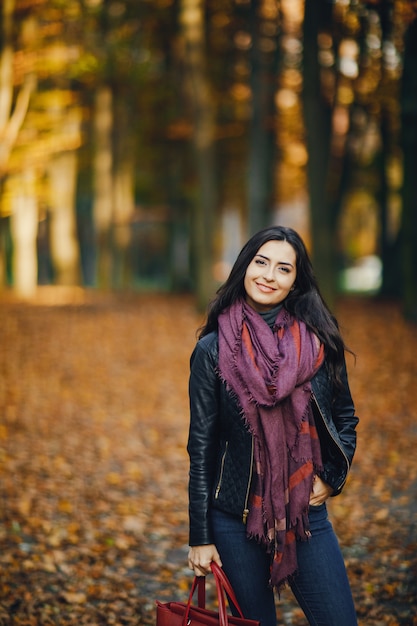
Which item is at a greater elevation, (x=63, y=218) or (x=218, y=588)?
(x=63, y=218)

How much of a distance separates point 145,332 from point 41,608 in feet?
34.7

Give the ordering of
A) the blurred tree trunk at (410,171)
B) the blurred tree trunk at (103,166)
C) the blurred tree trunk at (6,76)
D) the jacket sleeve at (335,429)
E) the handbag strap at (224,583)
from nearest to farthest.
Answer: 1. the handbag strap at (224,583)
2. the jacket sleeve at (335,429)
3. the blurred tree trunk at (410,171)
4. the blurred tree trunk at (6,76)
5. the blurred tree trunk at (103,166)

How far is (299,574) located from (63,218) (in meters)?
20.2

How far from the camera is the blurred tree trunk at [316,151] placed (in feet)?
45.4

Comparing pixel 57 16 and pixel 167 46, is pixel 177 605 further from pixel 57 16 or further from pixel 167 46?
pixel 167 46

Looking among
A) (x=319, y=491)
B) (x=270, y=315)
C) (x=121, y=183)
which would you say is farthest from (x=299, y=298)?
(x=121, y=183)

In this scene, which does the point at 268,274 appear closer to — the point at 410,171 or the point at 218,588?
the point at 218,588

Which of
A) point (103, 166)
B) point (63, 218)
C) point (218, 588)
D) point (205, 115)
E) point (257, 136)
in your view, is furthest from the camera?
point (63, 218)

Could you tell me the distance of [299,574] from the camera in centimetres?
288

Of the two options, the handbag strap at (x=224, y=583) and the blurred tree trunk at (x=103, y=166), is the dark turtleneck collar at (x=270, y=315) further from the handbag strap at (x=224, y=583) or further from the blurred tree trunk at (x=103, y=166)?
the blurred tree trunk at (x=103, y=166)

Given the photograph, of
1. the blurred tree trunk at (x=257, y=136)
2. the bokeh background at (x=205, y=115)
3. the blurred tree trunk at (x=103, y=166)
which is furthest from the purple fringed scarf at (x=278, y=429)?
the blurred tree trunk at (x=103, y=166)

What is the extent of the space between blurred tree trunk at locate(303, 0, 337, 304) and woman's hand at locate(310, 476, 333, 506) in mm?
11386

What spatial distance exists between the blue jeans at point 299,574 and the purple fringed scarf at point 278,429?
59 millimetres

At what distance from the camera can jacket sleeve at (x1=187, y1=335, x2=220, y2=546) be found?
2.89m
